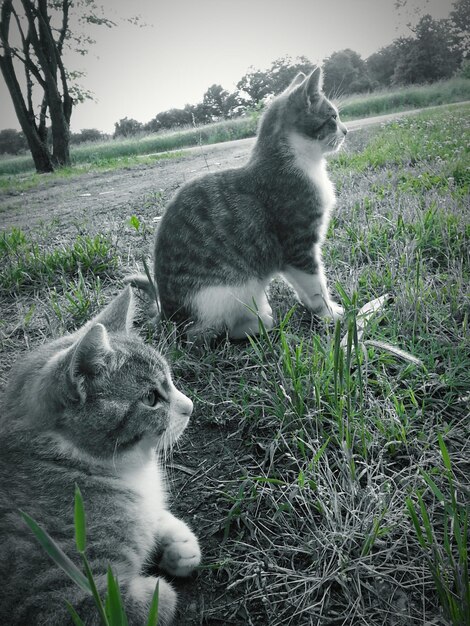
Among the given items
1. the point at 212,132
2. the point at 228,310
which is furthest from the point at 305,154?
the point at 212,132

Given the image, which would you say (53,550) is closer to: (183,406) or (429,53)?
(183,406)

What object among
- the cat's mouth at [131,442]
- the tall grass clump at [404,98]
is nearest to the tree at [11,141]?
the cat's mouth at [131,442]

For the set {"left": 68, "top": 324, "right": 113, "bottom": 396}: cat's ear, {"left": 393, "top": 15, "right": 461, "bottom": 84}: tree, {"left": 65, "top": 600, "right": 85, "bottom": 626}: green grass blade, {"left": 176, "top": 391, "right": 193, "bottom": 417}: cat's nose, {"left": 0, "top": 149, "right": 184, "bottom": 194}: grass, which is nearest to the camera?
{"left": 65, "top": 600, "right": 85, "bottom": 626}: green grass blade

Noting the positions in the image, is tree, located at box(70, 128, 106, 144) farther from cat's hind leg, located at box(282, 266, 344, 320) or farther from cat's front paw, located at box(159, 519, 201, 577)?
cat's front paw, located at box(159, 519, 201, 577)

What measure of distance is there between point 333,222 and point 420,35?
1.31m

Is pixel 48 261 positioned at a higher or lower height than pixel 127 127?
lower

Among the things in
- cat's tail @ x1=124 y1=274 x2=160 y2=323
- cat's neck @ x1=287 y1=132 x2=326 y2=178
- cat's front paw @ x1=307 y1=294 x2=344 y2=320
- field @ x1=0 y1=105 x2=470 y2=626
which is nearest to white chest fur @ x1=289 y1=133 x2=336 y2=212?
cat's neck @ x1=287 y1=132 x2=326 y2=178

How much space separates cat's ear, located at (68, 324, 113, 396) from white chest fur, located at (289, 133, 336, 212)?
5.72ft

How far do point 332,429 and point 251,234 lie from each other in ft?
4.26

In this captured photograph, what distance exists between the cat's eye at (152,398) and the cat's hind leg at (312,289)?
1.13 meters

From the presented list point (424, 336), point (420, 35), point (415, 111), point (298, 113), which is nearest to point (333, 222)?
point (298, 113)

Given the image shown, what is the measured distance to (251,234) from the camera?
232 centimetres

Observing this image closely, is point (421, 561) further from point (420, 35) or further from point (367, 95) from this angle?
point (367, 95)

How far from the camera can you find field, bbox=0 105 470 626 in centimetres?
100
